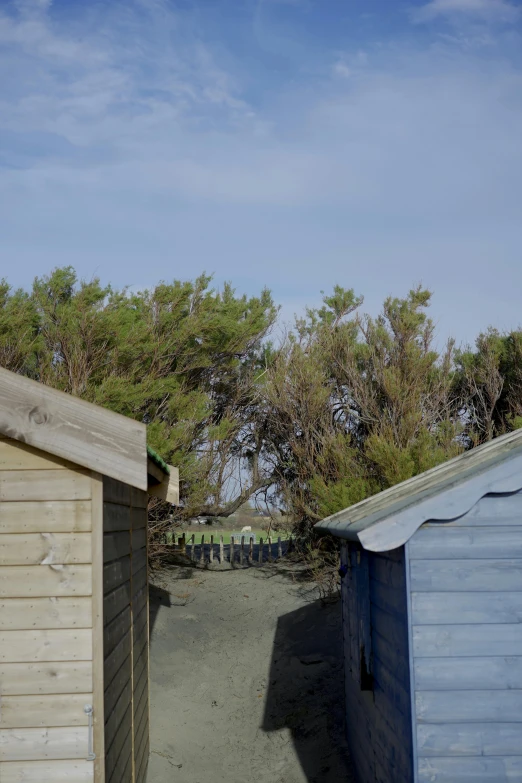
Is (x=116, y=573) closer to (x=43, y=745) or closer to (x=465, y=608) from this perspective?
(x=43, y=745)

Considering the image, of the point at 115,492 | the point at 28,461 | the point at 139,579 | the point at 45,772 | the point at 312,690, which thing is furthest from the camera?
the point at 312,690

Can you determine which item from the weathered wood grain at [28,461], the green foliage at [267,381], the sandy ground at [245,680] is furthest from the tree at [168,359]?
the weathered wood grain at [28,461]

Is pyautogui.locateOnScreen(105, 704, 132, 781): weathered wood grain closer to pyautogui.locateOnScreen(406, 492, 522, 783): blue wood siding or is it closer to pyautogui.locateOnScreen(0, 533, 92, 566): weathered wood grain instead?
pyautogui.locateOnScreen(0, 533, 92, 566): weathered wood grain

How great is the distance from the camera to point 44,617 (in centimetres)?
441

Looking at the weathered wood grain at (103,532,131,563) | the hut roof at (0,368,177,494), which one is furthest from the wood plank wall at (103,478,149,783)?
the hut roof at (0,368,177,494)

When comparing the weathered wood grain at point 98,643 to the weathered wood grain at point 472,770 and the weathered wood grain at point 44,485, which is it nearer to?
the weathered wood grain at point 44,485

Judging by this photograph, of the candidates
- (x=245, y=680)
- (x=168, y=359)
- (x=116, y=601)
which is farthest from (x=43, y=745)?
(x=168, y=359)

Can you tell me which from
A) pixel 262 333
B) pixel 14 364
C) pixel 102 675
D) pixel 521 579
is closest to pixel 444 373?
pixel 262 333

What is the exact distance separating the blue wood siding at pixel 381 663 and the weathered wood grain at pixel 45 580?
2.12 meters

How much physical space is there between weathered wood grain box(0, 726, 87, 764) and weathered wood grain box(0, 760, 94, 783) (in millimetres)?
35

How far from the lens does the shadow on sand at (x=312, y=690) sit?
9234 mm

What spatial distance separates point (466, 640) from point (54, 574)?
2712 millimetres

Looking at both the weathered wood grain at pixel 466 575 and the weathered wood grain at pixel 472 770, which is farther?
the weathered wood grain at pixel 466 575

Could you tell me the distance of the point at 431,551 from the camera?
4.81 m
